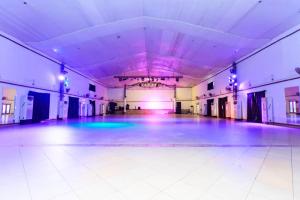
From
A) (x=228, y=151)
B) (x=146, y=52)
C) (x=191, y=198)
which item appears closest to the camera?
(x=191, y=198)

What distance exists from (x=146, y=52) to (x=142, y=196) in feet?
47.1

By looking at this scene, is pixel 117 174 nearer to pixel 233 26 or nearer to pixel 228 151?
pixel 228 151

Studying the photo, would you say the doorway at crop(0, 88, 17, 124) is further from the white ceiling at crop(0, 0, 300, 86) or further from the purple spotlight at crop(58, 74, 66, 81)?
the purple spotlight at crop(58, 74, 66, 81)

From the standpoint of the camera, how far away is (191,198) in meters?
1.88

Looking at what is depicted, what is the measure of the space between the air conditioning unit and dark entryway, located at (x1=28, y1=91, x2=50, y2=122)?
12.6 inches

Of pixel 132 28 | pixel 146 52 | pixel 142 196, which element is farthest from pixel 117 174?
pixel 146 52

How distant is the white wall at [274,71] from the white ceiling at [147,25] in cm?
66

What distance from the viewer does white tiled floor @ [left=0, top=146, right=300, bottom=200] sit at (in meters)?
1.97

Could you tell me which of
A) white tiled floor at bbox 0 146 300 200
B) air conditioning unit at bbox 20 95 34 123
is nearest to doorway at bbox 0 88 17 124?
air conditioning unit at bbox 20 95 34 123

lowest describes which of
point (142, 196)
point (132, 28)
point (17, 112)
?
point (142, 196)

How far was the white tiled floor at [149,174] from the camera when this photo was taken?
1972 millimetres

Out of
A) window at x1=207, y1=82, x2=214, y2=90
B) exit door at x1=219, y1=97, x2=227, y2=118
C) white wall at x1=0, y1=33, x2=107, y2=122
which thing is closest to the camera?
white wall at x1=0, y1=33, x2=107, y2=122

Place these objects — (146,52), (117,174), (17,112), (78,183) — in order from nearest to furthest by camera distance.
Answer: (78,183) < (117,174) < (17,112) < (146,52)

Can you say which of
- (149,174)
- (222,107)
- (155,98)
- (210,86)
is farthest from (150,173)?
(155,98)
